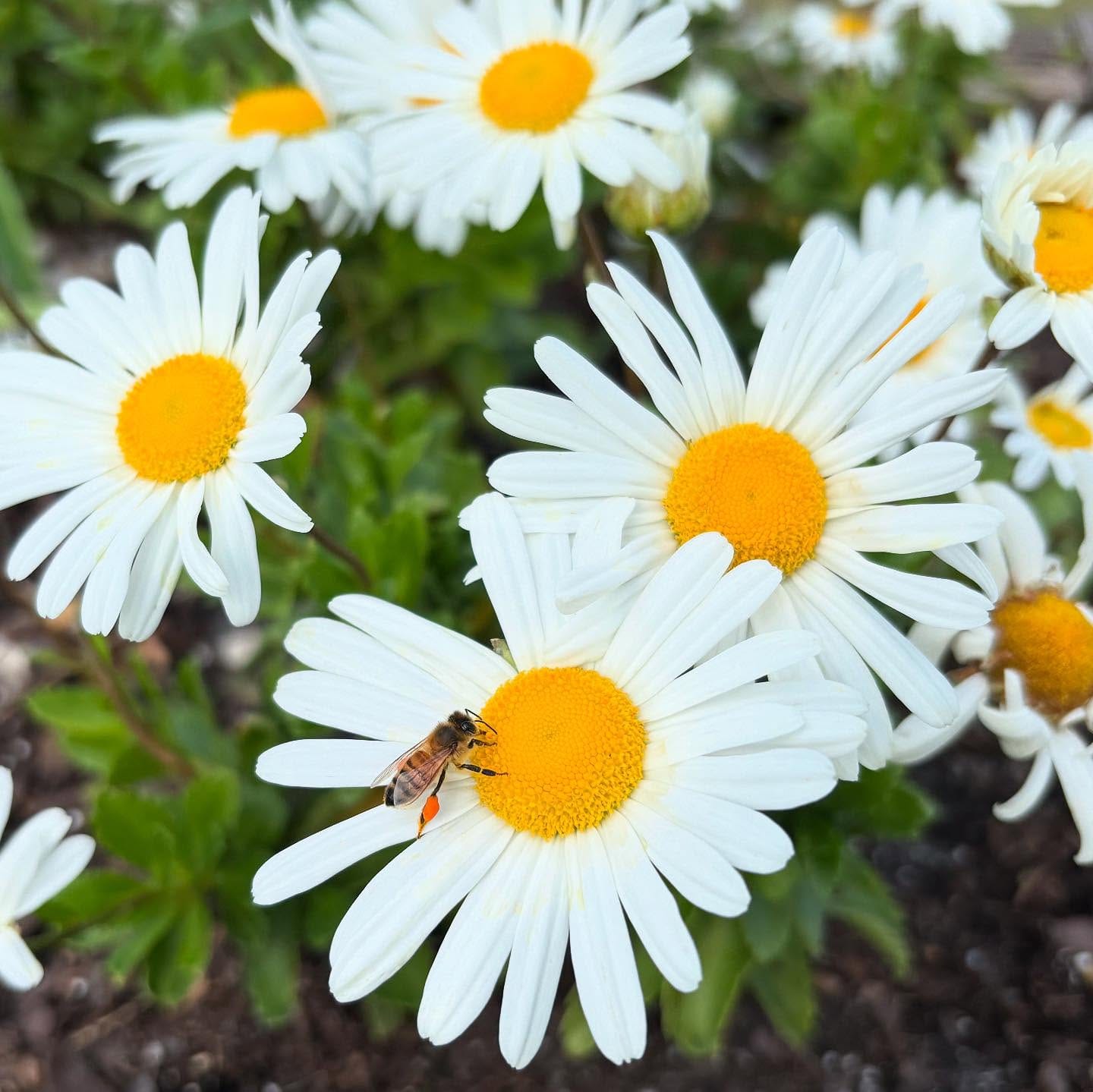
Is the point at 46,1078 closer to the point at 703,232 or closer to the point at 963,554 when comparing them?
the point at 963,554

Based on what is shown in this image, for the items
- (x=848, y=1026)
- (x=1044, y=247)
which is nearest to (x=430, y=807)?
(x=1044, y=247)

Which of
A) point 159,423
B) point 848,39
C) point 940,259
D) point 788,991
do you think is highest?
point 848,39

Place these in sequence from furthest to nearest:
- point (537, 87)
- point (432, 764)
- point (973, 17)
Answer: point (973, 17)
point (537, 87)
point (432, 764)

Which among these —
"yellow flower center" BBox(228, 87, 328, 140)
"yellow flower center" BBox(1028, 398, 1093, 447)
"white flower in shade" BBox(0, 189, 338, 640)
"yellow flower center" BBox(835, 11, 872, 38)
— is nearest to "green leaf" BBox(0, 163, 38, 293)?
"yellow flower center" BBox(228, 87, 328, 140)

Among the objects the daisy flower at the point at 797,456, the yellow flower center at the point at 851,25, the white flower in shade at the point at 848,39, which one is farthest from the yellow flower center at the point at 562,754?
the yellow flower center at the point at 851,25

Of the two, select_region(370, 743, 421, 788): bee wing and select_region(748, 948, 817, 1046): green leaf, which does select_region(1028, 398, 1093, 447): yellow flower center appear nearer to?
select_region(748, 948, 817, 1046): green leaf

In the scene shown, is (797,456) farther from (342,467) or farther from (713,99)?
(713,99)
